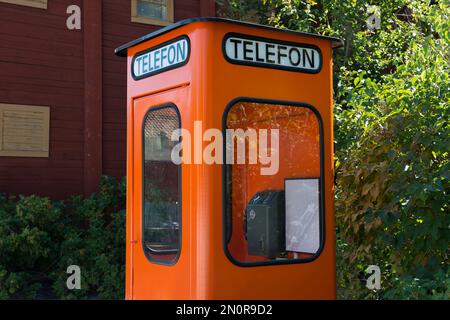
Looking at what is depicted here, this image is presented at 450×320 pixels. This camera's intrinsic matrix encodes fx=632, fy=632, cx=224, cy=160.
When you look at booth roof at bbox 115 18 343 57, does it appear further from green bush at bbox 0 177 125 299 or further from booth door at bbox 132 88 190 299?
green bush at bbox 0 177 125 299

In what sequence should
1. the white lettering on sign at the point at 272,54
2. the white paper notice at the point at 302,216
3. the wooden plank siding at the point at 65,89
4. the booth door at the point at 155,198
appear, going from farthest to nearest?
the wooden plank siding at the point at 65,89
the white paper notice at the point at 302,216
the booth door at the point at 155,198
the white lettering on sign at the point at 272,54

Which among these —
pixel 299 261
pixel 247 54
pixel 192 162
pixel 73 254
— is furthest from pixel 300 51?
pixel 73 254

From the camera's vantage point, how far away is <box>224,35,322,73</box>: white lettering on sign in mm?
3766

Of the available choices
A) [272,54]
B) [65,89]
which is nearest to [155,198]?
[272,54]

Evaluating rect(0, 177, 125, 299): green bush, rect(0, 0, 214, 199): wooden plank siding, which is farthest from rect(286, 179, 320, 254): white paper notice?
rect(0, 0, 214, 199): wooden plank siding

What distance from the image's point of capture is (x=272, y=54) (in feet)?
12.9

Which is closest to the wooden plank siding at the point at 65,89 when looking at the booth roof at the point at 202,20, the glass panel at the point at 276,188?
the glass panel at the point at 276,188

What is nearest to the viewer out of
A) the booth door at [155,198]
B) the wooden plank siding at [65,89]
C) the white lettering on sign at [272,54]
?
the white lettering on sign at [272,54]

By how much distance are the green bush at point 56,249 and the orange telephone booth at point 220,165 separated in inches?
124

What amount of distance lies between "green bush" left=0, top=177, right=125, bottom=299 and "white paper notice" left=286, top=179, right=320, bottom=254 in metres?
3.62

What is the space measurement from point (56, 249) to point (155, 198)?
395 centimetres

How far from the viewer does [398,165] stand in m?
4.51

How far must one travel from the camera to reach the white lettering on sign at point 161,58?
12.6 feet

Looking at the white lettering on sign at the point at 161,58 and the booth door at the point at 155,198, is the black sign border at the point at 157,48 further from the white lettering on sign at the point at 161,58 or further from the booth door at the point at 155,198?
the booth door at the point at 155,198
